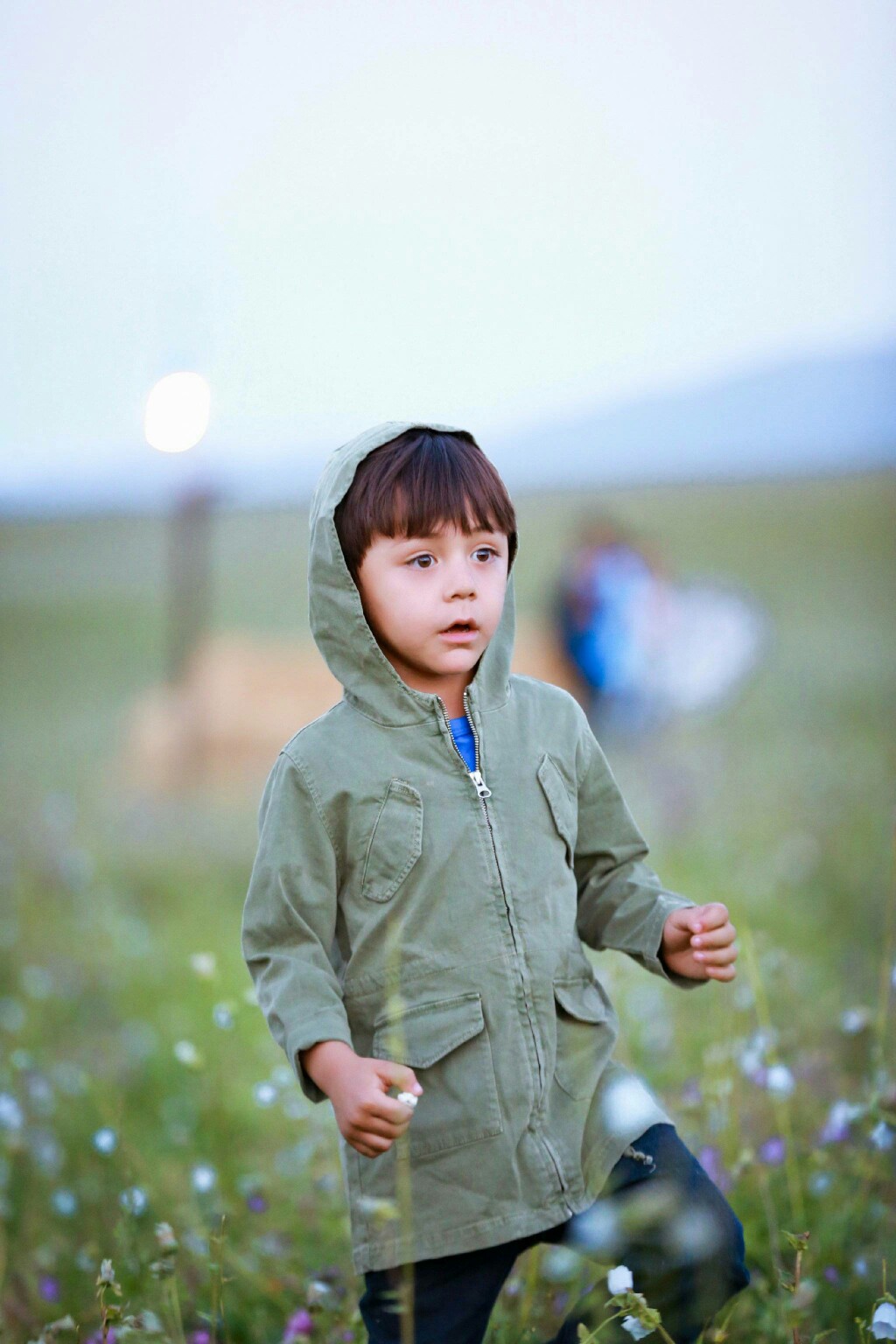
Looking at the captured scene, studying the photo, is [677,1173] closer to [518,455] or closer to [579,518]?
[518,455]

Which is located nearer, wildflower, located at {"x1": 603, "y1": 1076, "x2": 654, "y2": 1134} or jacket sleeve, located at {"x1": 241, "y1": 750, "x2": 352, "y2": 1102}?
jacket sleeve, located at {"x1": 241, "y1": 750, "x2": 352, "y2": 1102}

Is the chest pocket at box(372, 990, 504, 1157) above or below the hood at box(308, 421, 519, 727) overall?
below

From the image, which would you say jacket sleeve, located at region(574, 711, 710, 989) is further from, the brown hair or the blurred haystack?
the blurred haystack

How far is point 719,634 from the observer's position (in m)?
7.16

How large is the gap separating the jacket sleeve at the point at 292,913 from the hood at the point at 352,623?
0.15 metres

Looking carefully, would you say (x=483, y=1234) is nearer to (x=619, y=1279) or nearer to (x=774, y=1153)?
(x=619, y=1279)

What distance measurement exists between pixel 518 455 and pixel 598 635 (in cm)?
113

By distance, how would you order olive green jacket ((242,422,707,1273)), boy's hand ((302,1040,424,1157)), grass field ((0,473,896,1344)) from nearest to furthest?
boy's hand ((302,1040,424,1157)) < olive green jacket ((242,422,707,1273)) < grass field ((0,473,896,1344))

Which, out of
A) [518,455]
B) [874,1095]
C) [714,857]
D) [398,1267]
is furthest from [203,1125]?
[518,455]

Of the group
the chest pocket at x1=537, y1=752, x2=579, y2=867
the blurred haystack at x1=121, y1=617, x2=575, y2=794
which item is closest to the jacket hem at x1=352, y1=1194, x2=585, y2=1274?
the chest pocket at x1=537, y1=752, x2=579, y2=867

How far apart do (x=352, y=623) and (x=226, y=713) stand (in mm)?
5261

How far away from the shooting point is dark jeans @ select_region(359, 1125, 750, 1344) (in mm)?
1709

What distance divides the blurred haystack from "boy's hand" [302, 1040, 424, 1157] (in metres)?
5.07

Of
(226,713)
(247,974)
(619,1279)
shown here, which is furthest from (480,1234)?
(226,713)
